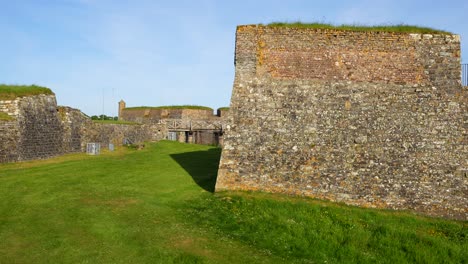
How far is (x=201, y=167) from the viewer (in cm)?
2042

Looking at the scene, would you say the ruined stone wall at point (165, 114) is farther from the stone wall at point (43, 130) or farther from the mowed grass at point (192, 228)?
the mowed grass at point (192, 228)

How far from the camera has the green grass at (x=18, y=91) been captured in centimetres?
1934

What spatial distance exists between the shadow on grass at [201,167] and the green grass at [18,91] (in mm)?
9221

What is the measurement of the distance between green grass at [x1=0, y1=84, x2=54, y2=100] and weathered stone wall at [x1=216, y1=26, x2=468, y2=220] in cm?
1287

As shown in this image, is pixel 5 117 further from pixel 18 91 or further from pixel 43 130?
Result: pixel 43 130

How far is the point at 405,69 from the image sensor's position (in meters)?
14.9

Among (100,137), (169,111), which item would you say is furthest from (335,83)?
(169,111)

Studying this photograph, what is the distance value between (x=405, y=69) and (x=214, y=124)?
28.0 metres

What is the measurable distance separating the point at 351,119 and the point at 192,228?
819cm

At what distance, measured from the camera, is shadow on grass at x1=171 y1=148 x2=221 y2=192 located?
1628cm

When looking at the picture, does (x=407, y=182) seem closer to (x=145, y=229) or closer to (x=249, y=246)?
(x=249, y=246)

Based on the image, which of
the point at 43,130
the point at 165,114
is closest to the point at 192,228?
the point at 43,130

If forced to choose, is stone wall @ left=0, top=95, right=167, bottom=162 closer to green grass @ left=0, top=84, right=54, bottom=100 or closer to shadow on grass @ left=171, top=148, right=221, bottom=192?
green grass @ left=0, top=84, right=54, bottom=100

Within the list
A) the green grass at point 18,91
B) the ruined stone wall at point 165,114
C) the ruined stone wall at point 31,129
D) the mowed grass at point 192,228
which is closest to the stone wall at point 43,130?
the ruined stone wall at point 31,129
